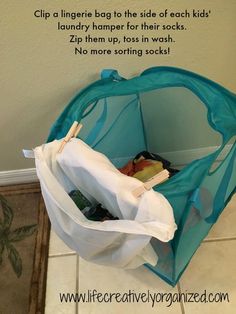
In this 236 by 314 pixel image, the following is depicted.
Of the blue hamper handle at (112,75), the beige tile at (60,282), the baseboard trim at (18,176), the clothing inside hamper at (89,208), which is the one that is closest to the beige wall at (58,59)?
the blue hamper handle at (112,75)

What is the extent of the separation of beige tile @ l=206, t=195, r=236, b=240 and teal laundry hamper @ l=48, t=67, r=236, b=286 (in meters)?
0.16

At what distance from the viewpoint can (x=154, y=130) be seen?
102 centimetres

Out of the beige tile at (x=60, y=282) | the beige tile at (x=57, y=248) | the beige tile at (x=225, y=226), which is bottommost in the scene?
the beige tile at (x=60, y=282)

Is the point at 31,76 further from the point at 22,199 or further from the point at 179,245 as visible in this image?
the point at 179,245

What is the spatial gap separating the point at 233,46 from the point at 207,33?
0.08 meters

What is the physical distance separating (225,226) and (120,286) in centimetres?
34

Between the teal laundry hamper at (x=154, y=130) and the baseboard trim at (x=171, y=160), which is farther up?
the teal laundry hamper at (x=154, y=130)

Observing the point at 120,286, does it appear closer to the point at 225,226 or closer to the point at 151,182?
the point at 225,226

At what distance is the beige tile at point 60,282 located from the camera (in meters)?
0.89

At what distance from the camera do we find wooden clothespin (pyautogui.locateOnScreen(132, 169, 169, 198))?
57 centimetres

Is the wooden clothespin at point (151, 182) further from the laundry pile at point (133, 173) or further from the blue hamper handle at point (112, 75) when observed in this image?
the blue hamper handle at point (112, 75)

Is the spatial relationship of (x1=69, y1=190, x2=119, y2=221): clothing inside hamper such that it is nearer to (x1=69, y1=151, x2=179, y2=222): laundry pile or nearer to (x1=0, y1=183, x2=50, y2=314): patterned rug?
(x1=69, y1=151, x2=179, y2=222): laundry pile

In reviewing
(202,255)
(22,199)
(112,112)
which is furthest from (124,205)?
(22,199)

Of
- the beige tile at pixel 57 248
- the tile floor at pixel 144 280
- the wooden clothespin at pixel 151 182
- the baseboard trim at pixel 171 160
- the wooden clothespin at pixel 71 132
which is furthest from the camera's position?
the baseboard trim at pixel 171 160
